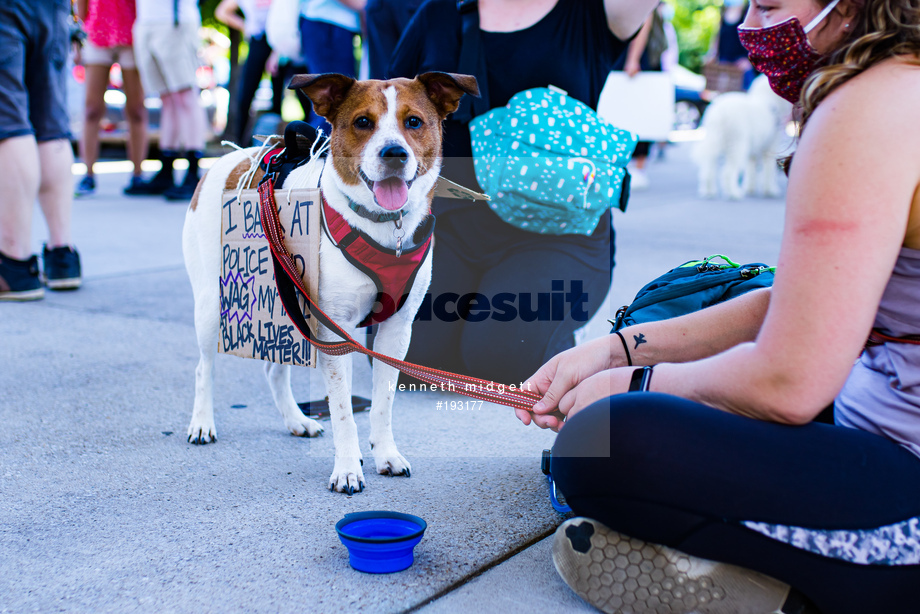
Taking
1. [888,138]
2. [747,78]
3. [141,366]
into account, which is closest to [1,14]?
[141,366]

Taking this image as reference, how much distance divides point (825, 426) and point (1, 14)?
4268 mm

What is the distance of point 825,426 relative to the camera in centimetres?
150

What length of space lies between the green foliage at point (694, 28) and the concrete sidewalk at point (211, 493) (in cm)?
3131

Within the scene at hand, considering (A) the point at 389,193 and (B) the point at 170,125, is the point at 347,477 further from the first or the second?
(B) the point at 170,125

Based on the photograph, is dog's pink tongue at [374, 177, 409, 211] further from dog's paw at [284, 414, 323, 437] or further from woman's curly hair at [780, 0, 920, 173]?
woman's curly hair at [780, 0, 920, 173]

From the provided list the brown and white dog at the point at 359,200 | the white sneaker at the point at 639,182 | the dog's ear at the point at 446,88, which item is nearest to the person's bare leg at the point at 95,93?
the brown and white dog at the point at 359,200

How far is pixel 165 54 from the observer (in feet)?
23.3

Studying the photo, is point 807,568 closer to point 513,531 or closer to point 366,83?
point 513,531

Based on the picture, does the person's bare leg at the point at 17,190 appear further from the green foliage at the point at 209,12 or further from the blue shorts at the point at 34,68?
the green foliage at the point at 209,12

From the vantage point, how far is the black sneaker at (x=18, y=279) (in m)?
4.32

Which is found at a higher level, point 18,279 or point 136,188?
point 136,188

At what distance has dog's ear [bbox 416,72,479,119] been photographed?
250cm

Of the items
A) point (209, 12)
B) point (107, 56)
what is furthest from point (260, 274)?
point (209, 12)

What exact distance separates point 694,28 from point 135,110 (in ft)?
99.0
